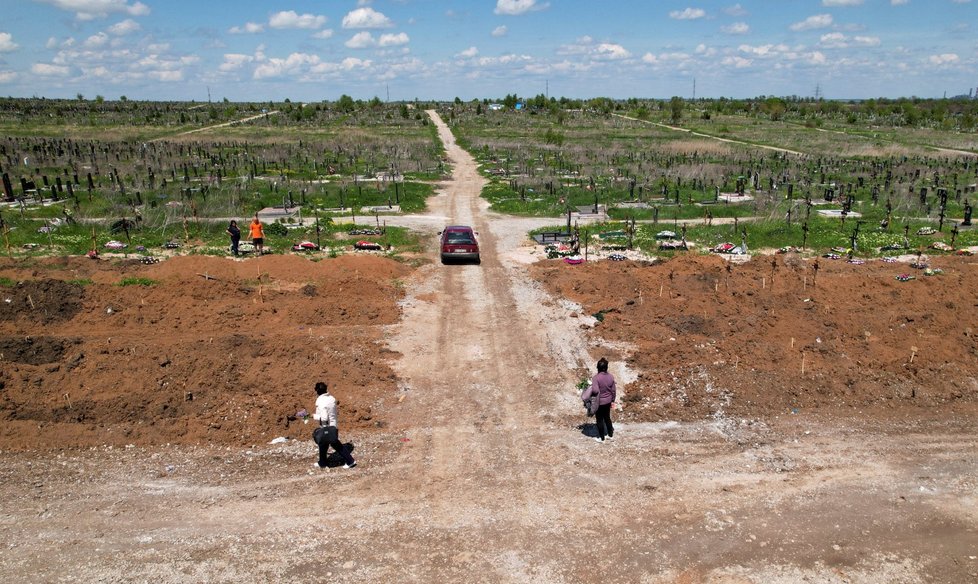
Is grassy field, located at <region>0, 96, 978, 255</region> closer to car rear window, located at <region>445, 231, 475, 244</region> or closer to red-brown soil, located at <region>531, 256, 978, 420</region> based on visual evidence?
car rear window, located at <region>445, 231, 475, 244</region>

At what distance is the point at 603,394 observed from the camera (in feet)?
33.5

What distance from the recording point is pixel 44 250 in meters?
22.2

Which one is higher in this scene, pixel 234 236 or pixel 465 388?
pixel 234 236

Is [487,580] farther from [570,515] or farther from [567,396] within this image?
[567,396]

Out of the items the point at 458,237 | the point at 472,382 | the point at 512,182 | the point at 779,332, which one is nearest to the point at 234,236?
the point at 458,237

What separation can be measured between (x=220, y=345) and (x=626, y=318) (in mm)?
10000

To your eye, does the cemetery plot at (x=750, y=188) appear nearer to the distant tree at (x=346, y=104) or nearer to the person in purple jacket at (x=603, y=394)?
the person in purple jacket at (x=603, y=394)

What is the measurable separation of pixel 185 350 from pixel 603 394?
361 inches

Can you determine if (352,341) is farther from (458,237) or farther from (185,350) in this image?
(458,237)

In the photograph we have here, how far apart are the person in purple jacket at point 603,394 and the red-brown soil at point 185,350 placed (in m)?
4.06

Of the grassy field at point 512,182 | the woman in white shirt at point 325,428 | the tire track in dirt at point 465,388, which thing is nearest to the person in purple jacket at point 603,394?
the tire track in dirt at point 465,388

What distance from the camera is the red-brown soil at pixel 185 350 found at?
10.8 metres

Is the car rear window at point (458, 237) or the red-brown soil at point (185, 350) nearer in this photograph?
the red-brown soil at point (185, 350)

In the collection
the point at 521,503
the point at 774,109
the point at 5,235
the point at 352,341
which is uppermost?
the point at 774,109
